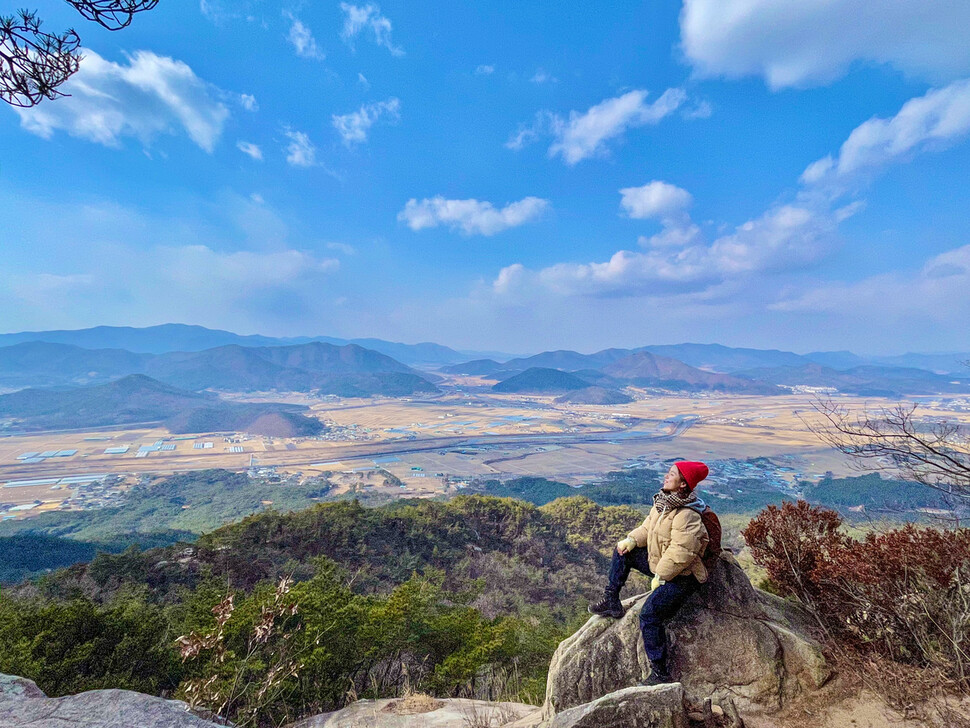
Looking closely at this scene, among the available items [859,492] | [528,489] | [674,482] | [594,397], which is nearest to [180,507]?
[528,489]

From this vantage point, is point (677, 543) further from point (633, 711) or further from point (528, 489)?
point (528, 489)

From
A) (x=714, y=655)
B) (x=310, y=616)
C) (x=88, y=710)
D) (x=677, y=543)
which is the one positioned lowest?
(x=310, y=616)

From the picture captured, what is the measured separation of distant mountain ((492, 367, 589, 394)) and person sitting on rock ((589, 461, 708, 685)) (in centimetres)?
17518

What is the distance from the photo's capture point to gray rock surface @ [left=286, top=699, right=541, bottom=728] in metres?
4.68

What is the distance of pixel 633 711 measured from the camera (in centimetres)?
316

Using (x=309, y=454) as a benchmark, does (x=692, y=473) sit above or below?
above

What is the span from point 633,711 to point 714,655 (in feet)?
3.96

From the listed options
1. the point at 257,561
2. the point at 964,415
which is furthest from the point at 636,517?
the point at 964,415

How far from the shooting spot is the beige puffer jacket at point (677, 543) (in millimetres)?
3484

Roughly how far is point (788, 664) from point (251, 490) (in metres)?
52.5

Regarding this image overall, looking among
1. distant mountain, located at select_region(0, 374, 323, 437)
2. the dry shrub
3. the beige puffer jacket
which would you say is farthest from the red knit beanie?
distant mountain, located at select_region(0, 374, 323, 437)

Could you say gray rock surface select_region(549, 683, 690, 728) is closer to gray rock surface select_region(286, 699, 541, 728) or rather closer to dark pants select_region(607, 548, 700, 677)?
dark pants select_region(607, 548, 700, 677)

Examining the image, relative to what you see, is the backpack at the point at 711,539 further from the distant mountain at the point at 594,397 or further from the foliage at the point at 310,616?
the distant mountain at the point at 594,397

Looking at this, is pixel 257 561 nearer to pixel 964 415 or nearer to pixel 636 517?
pixel 636 517
